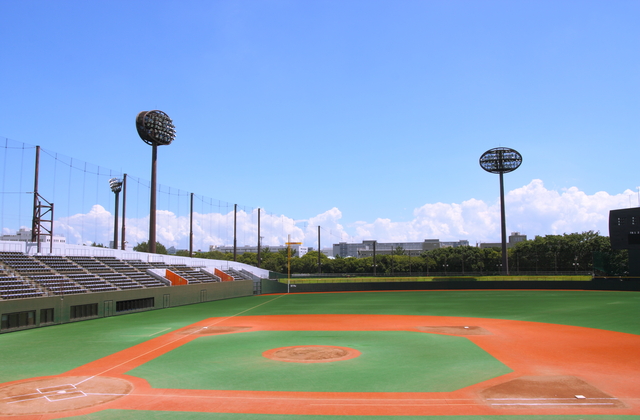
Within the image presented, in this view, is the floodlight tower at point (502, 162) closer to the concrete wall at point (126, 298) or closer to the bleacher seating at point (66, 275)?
the concrete wall at point (126, 298)

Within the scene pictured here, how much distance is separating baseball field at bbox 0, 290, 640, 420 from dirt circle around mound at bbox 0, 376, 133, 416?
0.16 feet

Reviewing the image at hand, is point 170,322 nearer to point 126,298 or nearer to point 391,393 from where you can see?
point 126,298

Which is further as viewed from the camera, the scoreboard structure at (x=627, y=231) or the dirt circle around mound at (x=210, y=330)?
the scoreboard structure at (x=627, y=231)

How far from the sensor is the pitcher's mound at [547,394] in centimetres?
1159

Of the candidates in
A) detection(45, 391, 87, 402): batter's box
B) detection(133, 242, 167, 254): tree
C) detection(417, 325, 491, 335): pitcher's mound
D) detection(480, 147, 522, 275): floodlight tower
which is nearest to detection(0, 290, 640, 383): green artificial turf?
detection(45, 391, 87, 402): batter's box

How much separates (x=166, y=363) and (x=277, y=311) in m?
20.8

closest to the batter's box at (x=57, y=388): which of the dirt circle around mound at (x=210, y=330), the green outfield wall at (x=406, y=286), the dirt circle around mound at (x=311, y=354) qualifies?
the dirt circle around mound at (x=311, y=354)

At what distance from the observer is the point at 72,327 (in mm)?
26297

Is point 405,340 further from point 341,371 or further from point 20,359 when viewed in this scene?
point 20,359

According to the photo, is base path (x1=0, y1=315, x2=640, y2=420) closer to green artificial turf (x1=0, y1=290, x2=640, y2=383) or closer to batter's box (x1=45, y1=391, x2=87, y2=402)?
batter's box (x1=45, y1=391, x2=87, y2=402)

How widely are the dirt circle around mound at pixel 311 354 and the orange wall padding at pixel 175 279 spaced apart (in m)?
25.5

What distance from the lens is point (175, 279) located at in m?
42.8

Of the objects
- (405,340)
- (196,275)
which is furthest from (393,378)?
(196,275)

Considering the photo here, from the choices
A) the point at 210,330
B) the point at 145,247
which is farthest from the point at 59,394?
the point at 145,247
